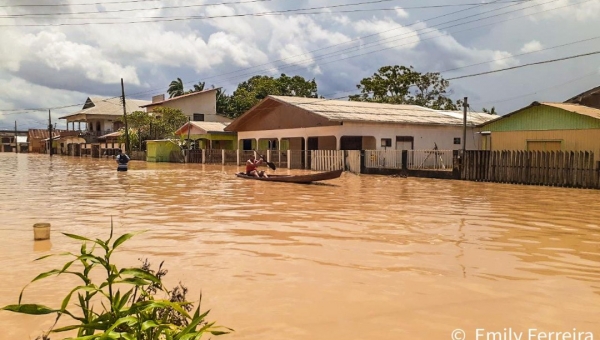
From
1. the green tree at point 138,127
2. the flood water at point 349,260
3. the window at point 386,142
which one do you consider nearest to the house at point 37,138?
the green tree at point 138,127

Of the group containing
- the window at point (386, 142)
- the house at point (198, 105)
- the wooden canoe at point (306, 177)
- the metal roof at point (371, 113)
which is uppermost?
the house at point (198, 105)

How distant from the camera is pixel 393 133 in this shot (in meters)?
29.8

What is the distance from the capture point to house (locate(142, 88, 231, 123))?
179 feet

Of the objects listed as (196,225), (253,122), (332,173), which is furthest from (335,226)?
(253,122)

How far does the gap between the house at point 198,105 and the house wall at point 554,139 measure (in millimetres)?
36275

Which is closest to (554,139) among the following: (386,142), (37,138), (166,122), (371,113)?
(386,142)

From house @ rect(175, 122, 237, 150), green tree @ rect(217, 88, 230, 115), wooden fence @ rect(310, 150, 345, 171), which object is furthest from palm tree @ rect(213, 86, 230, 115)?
wooden fence @ rect(310, 150, 345, 171)

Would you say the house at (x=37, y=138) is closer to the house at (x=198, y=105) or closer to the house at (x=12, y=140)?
the house at (x=12, y=140)

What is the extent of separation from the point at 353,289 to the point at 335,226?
13.8 feet

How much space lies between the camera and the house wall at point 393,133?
2864 centimetres

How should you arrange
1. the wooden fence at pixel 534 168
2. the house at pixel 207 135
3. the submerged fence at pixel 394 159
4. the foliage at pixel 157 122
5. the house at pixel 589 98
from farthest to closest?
1. the foliage at pixel 157 122
2. the house at pixel 207 135
3. the submerged fence at pixel 394 159
4. the house at pixel 589 98
5. the wooden fence at pixel 534 168

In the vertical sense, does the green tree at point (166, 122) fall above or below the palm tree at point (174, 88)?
below

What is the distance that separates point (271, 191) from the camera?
17.3 metres

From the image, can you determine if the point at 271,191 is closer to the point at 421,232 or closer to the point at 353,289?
the point at 421,232
